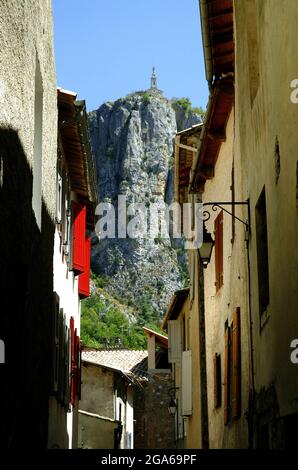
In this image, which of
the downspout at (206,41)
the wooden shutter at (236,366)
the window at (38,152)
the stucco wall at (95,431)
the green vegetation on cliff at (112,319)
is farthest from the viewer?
the green vegetation on cliff at (112,319)

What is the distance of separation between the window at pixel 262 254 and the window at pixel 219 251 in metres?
4.98

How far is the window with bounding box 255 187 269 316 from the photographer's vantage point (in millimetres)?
10117

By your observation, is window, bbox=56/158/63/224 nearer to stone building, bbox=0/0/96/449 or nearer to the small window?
stone building, bbox=0/0/96/449

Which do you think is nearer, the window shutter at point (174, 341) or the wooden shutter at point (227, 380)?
the wooden shutter at point (227, 380)

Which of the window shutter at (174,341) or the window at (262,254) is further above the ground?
the window shutter at (174,341)

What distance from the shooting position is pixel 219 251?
15.9 m

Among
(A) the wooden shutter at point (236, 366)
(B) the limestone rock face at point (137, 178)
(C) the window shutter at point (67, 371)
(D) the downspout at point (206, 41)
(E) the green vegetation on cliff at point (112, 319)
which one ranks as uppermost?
(B) the limestone rock face at point (137, 178)

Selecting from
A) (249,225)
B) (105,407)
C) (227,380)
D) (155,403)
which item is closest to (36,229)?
(249,225)

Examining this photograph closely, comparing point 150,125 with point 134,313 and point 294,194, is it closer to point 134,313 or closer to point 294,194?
point 134,313

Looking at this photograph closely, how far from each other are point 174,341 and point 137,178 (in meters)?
73.2

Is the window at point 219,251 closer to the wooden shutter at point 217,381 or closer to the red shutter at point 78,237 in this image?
the wooden shutter at point 217,381

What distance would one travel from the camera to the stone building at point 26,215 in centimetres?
812

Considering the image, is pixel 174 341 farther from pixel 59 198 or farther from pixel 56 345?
pixel 56 345

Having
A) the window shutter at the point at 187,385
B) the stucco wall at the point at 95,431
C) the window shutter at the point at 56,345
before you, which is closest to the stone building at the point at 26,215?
the window shutter at the point at 56,345
